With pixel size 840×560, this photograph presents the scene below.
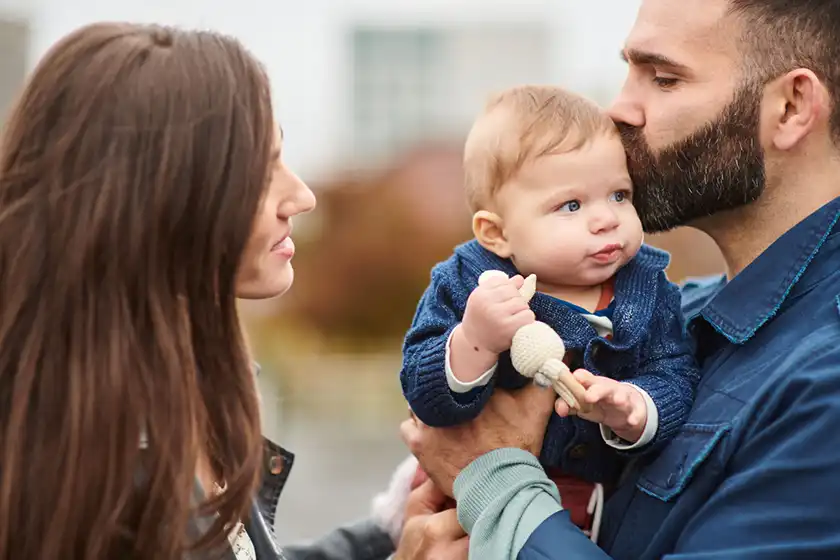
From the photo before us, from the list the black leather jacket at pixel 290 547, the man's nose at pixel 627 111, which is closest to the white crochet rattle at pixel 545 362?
the black leather jacket at pixel 290 547

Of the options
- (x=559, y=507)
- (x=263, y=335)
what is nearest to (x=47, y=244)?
(x=559, y=507)

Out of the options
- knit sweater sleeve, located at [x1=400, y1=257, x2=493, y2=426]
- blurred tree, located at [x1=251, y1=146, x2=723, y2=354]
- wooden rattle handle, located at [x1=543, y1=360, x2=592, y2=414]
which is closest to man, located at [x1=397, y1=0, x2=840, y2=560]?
knit sweater sleeve, located at [x1=400, y1=257, x2=493, y2=426]

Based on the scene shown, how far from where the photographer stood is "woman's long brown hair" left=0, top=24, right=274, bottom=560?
81.5 inches

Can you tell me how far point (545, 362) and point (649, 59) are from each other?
1076 mm

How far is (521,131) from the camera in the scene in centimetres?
272

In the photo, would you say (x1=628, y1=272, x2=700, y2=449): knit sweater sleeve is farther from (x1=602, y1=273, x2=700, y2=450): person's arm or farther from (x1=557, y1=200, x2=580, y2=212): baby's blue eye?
(x1=557, y1=200, x2=580, y2=212): baby's blue eye

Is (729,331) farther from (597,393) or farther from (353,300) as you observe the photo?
(353,300)

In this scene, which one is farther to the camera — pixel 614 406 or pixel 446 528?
pixel 446 528

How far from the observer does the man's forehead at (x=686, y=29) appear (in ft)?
9.60

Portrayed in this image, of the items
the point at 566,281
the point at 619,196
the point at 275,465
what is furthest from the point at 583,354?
the point at 275,465

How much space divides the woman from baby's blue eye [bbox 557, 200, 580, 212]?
30.4 inches

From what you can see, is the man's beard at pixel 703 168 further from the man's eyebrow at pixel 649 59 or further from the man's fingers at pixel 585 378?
the man's fingers at pixel 585 378

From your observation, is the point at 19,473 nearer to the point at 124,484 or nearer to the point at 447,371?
the point at 124,484

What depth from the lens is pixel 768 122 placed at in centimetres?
288
